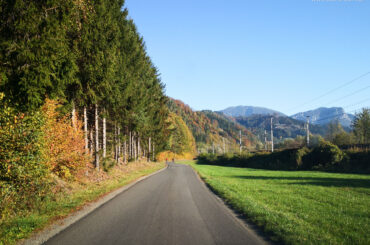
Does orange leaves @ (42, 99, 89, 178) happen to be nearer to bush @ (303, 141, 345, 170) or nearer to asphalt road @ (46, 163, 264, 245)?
asphalt road @ (46, 163, 264, 245)

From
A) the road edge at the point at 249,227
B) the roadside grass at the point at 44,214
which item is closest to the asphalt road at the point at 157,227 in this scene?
the road edge at the point at 249,227

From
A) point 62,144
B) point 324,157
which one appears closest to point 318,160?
point 324,157

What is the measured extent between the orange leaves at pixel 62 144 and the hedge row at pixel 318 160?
3070cm

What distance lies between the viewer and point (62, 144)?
10242 mm

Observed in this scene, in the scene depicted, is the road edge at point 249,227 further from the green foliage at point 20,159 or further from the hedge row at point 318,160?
the hedge row at point 318,160

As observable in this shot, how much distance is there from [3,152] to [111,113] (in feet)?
53.5

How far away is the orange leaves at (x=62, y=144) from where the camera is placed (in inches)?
358

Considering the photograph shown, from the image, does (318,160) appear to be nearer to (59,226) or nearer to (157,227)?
(157,227)

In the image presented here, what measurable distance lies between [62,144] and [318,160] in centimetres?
3564

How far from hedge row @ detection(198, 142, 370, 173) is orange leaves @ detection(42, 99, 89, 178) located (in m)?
30.7

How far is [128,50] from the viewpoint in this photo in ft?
72.3

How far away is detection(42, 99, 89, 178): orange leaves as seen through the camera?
29.8 feet

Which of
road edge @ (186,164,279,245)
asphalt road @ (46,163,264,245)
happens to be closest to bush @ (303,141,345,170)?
road edge @ (186,164,279,245)

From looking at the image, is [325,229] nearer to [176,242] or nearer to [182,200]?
[176,242]
